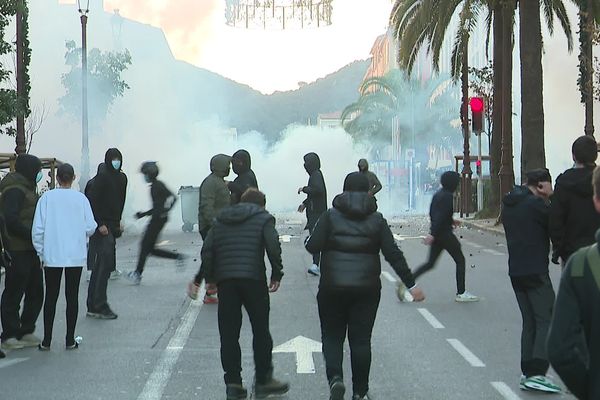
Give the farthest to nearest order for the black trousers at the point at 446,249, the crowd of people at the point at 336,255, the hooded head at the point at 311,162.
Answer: the hooded head at the point at 311,162
the black trousers at the point at 446,249
the crowd of people at the point at 336,255

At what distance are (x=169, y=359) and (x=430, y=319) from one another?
3419 millimetres

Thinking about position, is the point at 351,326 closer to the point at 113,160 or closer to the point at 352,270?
the point at 352,270

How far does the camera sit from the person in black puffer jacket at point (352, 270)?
22.6ft

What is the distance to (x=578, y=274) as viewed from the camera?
11.2 feet

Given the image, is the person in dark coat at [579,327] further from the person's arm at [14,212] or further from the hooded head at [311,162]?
the hooded head at [311,162]

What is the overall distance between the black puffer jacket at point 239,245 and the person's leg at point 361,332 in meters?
0.72

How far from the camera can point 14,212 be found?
9.60 metres

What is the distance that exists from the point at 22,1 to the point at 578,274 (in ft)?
64.6

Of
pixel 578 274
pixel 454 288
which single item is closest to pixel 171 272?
pixel 454 288

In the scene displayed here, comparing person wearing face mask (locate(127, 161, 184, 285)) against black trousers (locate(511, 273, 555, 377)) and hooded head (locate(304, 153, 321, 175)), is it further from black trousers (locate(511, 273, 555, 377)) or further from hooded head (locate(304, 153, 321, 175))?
black trousers (locate(511, 273, 555, 377))

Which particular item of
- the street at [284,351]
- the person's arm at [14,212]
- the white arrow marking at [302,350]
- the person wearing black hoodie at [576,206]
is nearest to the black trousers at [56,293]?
the street at [284,351]

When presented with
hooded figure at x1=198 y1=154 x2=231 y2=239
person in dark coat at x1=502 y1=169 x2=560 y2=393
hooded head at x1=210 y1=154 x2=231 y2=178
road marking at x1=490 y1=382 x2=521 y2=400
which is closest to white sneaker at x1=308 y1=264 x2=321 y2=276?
hooded figure at x1=198 y1=154 x2=231 y2=239

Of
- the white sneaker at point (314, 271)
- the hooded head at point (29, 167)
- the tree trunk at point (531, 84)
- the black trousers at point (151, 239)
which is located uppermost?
the tree trunk at point (531, 84)

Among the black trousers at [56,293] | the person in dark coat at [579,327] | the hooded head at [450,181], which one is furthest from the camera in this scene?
the hooded head at [450,181]
